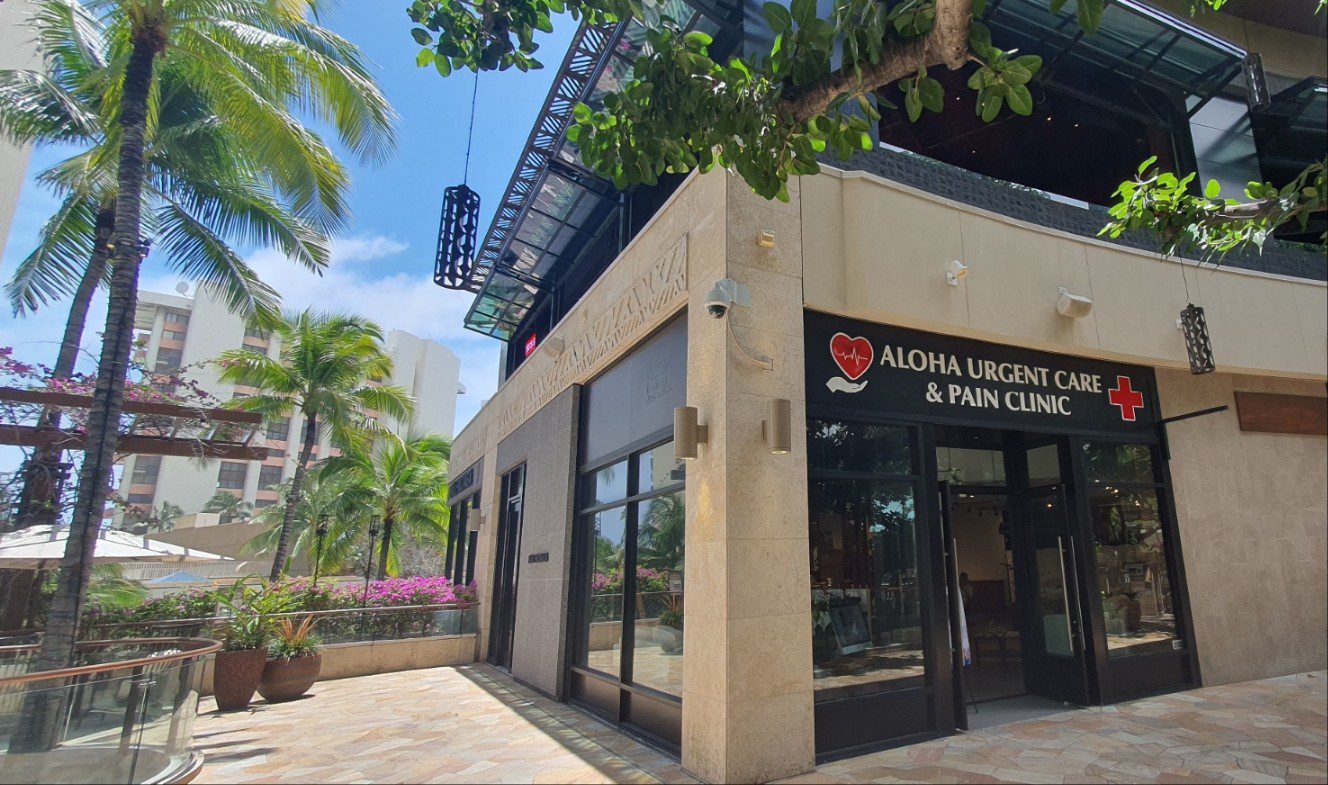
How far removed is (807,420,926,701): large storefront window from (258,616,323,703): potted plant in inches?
285

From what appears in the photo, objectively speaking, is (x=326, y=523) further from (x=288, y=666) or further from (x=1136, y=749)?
(x=1136, y=749)

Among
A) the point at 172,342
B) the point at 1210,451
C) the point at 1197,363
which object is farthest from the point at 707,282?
the point at 172,342

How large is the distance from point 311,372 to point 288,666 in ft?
32.1

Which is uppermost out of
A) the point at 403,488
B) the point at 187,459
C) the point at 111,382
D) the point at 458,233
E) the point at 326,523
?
the point at 187,459

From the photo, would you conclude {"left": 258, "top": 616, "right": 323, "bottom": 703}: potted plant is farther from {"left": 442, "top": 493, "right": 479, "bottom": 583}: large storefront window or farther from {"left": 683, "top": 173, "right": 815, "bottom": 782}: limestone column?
{"left": 683, "top": 173, "right": 815, "bottom": 782}: limestone column

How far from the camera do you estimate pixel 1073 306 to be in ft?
22.7

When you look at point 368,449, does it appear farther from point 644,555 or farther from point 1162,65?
point 1162,65

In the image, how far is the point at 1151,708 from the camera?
6.53 meters

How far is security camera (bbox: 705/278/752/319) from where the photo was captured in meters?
5.19

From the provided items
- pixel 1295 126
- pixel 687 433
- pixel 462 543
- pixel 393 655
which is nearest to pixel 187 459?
pixel 462 543

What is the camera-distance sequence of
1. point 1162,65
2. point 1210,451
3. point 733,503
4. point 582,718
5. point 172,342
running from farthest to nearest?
point 172,342
point 1162,65
point 1210,451
point 582,718
point 733,503

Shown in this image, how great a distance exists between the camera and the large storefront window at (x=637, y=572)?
236 inches

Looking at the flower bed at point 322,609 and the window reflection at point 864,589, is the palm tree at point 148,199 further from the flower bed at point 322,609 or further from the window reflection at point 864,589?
the window reflection at point 864,589

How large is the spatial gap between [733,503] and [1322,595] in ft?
28.3
